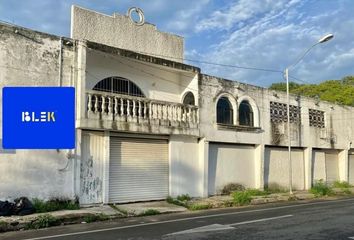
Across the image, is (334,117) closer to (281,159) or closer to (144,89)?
(281,159)

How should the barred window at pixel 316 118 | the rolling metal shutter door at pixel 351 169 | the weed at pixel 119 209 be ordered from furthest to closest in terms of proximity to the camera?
the rolling metal shutter door at pixel 351 169 → the barred window at pixel 316 118 → the weed at pixel 119 209

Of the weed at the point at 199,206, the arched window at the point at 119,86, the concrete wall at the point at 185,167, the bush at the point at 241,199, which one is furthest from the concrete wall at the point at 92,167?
the bush at the point at 241,199

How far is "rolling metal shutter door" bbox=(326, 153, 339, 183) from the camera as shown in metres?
28.8

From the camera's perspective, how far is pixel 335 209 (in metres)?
14.7

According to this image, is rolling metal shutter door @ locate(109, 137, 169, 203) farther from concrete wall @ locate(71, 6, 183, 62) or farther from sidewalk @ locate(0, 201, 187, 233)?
concrete wall @ locate(71, 6, 183, 62)

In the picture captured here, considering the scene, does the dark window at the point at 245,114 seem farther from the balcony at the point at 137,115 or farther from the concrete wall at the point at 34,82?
the concrete wall at the point at 34,82

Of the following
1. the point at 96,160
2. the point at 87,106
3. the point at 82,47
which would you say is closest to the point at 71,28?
the point at 82,47

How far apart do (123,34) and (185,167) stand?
20.3 feet

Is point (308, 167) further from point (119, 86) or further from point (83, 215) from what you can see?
point (83, 215)

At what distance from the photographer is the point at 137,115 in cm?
1759

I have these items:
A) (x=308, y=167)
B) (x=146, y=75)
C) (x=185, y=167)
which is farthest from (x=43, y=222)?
(x=308, y=167)

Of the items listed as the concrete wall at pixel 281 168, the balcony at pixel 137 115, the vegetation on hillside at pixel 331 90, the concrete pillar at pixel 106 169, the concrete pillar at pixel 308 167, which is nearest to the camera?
the balcony at pixel 137 115

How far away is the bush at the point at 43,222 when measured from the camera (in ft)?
40.3

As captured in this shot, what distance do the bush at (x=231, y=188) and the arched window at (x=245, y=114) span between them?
303 centimetres
